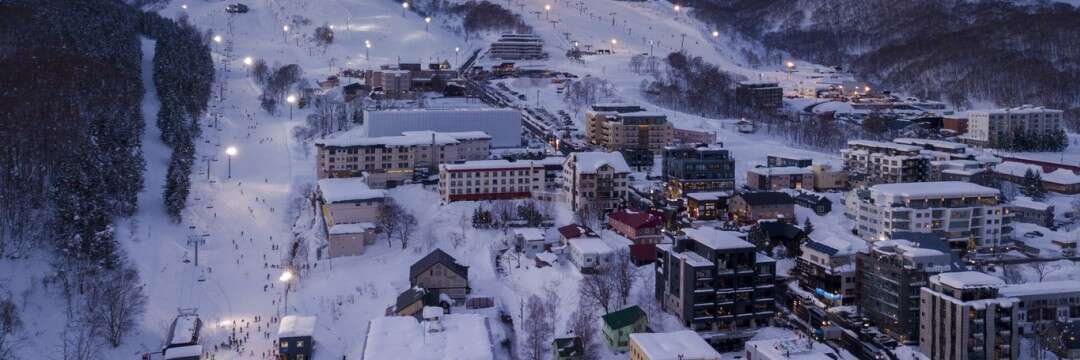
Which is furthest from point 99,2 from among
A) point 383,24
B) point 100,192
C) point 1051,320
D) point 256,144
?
point 1051,320

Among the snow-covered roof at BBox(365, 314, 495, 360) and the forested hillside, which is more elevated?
the forested hillside

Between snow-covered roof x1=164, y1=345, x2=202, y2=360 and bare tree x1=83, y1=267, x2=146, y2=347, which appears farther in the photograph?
bare tree x1=83, y1=267, x2=146, y2=347

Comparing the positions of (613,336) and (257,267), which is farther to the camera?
(257,267)

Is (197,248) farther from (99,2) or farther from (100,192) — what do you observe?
(99,2)

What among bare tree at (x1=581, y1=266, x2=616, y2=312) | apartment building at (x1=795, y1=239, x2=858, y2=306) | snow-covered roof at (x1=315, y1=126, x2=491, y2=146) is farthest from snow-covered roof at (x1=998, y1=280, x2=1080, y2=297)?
snow-covered roof at (x1=315, y1=126, x2=491, y2=146)

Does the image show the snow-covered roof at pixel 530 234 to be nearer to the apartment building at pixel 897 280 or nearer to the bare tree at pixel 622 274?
the bare tree at pixel 622 274

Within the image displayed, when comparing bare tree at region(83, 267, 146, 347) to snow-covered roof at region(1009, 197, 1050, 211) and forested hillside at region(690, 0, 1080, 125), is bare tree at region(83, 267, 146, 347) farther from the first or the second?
forested hillside at region(690, 0, 1080, 125)
